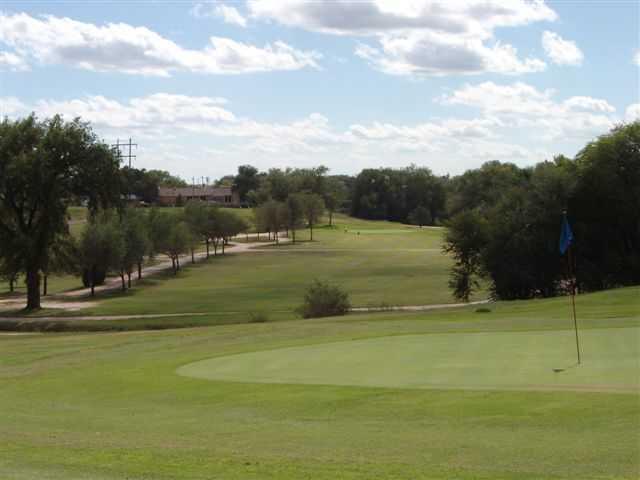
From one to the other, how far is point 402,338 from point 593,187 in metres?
37.1

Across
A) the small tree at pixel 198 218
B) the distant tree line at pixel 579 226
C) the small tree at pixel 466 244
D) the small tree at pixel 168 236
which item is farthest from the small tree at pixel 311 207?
the distant tree line at pixel 579 226

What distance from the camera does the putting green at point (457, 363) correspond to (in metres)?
16.4

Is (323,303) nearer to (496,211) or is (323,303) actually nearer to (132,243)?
(496,211)

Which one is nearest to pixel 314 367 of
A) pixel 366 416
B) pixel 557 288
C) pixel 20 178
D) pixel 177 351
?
pixel 366 416

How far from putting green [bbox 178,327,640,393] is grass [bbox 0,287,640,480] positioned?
7 centimetres

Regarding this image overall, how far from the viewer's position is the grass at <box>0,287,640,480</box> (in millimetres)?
10977

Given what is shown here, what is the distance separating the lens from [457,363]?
18.8 m

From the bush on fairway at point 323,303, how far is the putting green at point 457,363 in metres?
20.1

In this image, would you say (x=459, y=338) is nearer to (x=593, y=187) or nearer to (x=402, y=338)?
(x=402, y=338)

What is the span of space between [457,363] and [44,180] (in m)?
39.2

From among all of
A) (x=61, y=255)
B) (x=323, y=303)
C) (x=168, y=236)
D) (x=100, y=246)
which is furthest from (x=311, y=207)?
(x=323, y=303)

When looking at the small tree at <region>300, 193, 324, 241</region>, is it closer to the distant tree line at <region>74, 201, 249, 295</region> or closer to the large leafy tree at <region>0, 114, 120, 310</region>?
the distant tree line at <region>74, 201, 249, 295</region>

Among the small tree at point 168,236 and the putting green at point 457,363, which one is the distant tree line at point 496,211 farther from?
the putting green at point 457,363

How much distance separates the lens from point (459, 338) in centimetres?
2330
